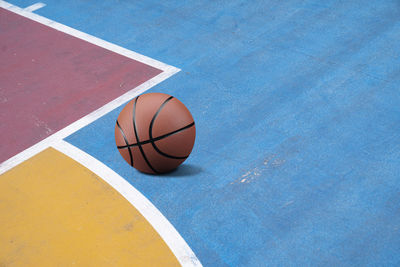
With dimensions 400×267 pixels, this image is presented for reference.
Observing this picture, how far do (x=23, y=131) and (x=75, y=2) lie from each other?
20.2ft

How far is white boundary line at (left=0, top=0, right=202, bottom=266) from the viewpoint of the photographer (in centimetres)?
806

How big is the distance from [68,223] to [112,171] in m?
1.37

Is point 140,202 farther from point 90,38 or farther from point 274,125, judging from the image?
point 90,38

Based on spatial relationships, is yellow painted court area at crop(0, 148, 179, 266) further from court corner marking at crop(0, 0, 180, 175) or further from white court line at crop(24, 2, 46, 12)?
white court line at crop(24, 2, 46, 12)

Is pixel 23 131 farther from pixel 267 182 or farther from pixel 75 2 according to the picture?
pixel 75 2

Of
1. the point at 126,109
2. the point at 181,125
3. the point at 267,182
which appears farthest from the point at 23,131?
the point at 267,182

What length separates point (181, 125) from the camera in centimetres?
905

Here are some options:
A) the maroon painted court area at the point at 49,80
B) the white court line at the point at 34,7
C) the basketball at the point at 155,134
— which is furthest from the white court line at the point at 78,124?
the white court line at the point at 34,7

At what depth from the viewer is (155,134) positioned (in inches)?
353

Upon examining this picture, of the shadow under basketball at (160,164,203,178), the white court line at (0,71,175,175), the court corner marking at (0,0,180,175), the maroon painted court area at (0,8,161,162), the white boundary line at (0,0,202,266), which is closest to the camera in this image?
the white boundary line at (0,0,202,266)

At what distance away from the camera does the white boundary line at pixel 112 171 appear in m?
8.06

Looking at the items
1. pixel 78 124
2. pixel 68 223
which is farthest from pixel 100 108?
pixel 68 223

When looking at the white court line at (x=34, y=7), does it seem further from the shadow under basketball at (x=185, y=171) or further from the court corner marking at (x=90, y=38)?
the shadow under basketball at (x=185, y=171)

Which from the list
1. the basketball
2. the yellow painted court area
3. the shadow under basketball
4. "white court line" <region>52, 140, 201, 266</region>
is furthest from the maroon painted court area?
the shadow under basketball
